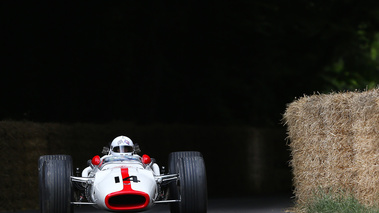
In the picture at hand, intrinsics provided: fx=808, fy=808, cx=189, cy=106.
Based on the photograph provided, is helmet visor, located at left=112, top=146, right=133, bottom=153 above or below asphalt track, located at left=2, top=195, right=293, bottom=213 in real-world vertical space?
above

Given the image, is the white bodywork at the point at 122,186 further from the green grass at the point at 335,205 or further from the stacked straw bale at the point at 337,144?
the stacked straw bale at the point at 337,144

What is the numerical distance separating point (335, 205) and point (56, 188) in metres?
4.80

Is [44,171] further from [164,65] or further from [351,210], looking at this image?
[164,65]

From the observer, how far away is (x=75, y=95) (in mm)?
25297

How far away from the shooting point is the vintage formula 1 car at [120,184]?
11.6 metres

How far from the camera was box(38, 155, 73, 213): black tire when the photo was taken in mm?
11797

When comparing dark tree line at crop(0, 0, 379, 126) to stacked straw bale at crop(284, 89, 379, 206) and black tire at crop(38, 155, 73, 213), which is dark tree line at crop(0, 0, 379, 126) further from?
black tire at crop(38, 155, 73, 213)

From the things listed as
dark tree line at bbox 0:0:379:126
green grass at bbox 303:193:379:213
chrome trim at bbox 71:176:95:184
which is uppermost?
dark tree line at bbox 0:0:379:126

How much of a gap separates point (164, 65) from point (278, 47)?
4709 millimetres

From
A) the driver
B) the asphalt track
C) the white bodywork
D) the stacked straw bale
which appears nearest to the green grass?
the stacked straw bale

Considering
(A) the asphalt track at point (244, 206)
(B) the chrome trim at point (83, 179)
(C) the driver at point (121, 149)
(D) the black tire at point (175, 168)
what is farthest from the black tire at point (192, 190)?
(A) the asphalt track at point (244, 206)

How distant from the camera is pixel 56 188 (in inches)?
466

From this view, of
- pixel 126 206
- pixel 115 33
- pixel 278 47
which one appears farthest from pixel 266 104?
pixel 126 206

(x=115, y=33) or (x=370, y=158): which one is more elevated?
(x=115, y=33)
